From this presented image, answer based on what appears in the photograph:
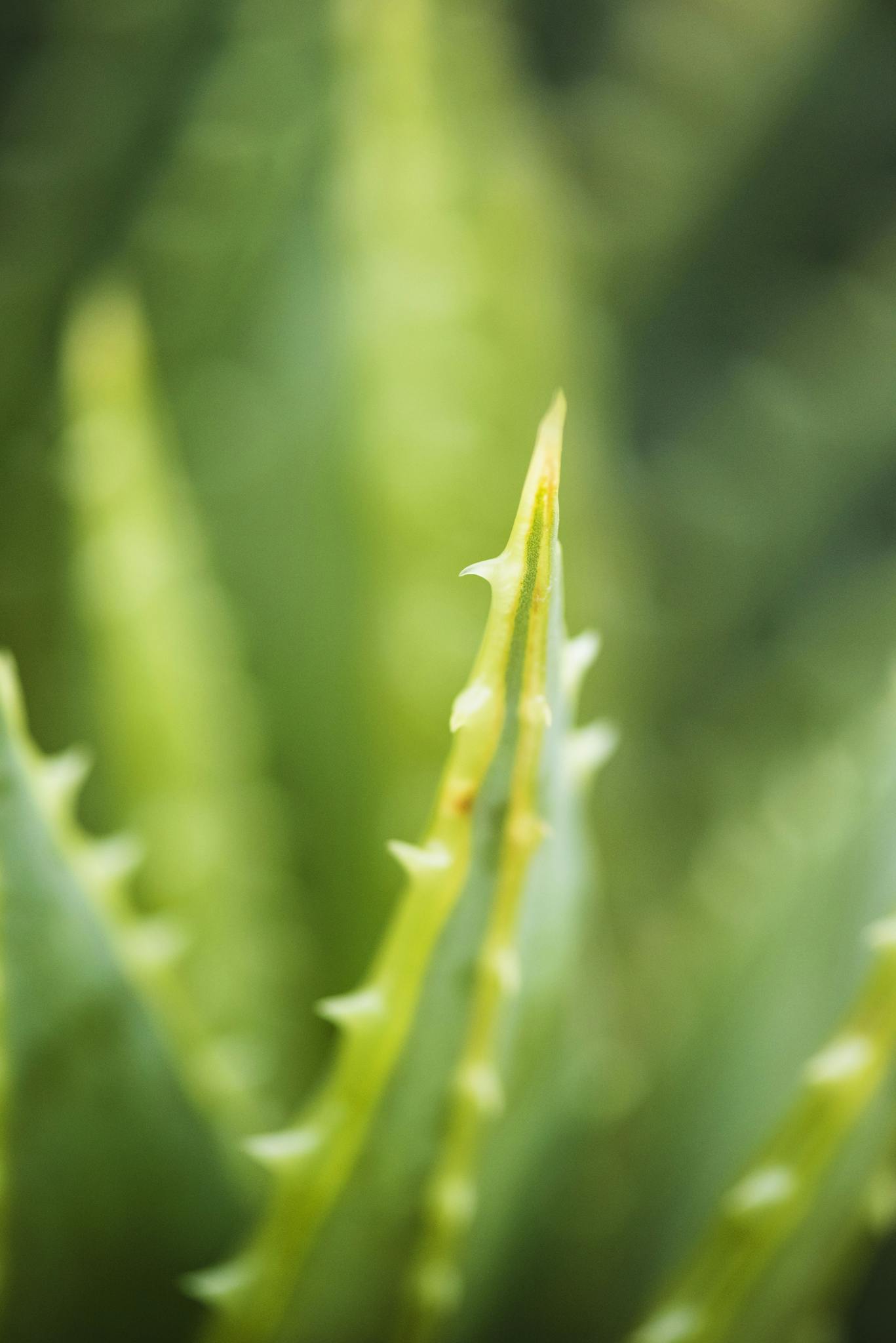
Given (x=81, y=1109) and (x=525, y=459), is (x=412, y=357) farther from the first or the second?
(x=81, y=1109)

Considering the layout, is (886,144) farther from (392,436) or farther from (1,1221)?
(1,1221)

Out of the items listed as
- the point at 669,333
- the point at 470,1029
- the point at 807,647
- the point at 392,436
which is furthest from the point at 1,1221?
the point at 669,333

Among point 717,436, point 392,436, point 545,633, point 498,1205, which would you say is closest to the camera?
point 545,633

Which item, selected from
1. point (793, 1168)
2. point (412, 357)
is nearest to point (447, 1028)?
point (793, 1168)

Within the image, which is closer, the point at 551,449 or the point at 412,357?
the point at 551,449

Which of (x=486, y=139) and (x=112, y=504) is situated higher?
(x=486, y=139)

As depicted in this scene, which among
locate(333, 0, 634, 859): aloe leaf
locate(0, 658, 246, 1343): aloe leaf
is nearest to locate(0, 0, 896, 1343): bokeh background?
locate(333, 0, 634, 859): aloe leaf
